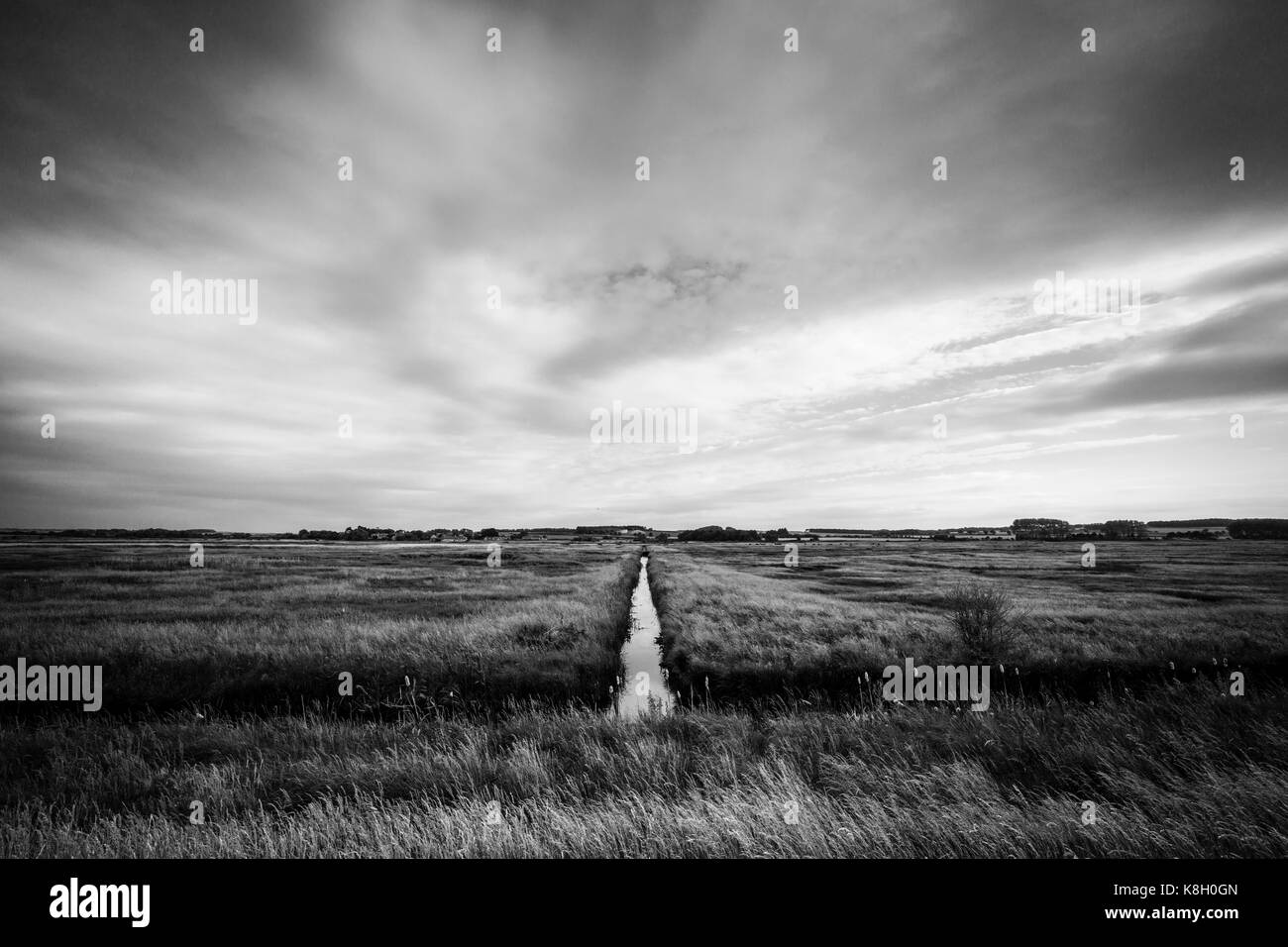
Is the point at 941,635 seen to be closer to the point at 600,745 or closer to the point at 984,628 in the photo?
the point at 984,628

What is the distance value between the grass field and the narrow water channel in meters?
0.78

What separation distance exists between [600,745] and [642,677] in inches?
315

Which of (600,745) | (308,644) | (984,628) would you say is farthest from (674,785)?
(308,644)

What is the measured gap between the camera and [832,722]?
33.2 ft

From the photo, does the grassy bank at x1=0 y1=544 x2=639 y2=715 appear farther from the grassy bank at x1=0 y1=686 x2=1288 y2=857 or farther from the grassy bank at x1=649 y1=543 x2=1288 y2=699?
the grassy bank at x1=649 y1=543 x2=1288 y2=699

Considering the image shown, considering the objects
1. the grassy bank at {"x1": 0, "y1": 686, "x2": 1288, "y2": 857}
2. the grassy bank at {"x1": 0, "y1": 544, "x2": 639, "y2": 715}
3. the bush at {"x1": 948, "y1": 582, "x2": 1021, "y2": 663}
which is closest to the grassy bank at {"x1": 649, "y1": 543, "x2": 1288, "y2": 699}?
the bush at {"x1": 948, "y1": 582, "x2": 1021, "y2": 663}

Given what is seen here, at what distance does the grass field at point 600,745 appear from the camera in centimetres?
493

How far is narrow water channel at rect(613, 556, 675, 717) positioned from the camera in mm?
14361

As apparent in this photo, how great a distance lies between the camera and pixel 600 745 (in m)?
9.30

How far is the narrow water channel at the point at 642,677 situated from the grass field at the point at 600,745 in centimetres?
78
